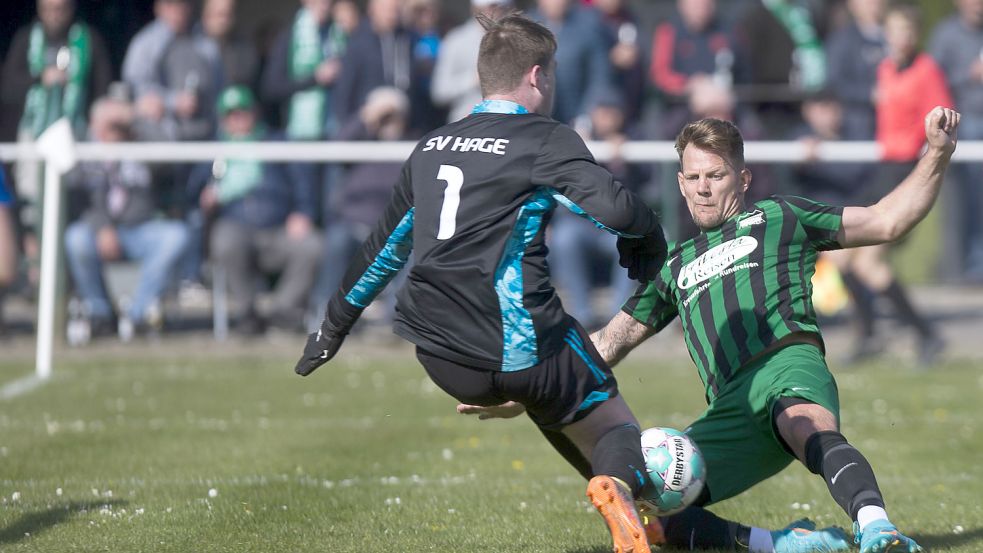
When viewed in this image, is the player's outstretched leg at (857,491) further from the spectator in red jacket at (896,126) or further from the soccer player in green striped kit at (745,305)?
the spectator in red jacket at (896,126)

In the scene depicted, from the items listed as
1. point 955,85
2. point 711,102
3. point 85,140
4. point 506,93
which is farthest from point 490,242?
point 955,85

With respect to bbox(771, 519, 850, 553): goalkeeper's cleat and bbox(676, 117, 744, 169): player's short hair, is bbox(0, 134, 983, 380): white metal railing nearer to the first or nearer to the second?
bbox(676, 117, 744, 169): player's short hair

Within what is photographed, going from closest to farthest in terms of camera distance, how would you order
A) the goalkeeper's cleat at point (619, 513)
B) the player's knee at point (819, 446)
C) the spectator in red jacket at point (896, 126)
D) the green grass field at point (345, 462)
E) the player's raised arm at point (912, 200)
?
the goalkeeper's cleat at point (619, 513) < the player's knee at point (819, 446) < the player's raised arm at point (912, 200) < the green grass field at point (345, 462) < the spectator in red jacket at point (896, 126)

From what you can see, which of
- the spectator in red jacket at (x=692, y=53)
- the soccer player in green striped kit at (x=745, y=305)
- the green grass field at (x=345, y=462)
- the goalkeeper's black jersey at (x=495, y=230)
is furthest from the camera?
the spectator in red jacket at (x=692, y=53)

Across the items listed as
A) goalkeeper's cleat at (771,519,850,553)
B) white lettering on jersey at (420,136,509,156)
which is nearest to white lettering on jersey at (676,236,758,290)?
goalkeeper's cleat at (771,519,850,553)

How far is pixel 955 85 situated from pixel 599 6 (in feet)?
11.9

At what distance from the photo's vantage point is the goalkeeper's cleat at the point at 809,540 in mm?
5234

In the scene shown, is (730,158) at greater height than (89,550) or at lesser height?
greater

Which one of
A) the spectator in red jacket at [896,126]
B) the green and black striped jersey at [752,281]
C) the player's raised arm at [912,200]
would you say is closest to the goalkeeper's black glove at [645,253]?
the green and black striped jersey at [752,281]

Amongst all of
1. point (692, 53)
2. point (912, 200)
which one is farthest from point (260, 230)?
point (912, 200)

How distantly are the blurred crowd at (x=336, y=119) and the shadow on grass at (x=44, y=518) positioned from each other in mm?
6393

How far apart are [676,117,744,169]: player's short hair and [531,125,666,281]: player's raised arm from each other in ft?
2.32

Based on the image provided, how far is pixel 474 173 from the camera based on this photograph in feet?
15.7

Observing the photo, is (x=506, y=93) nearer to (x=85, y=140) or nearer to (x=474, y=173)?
(x=474, y=173)
